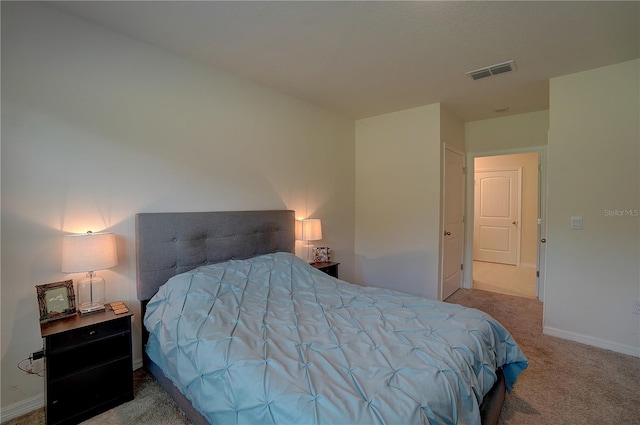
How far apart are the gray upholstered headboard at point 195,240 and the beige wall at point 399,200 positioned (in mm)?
1628

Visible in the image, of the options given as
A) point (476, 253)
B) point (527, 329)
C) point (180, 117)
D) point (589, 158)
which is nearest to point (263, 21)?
point (180, 117)

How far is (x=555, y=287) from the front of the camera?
2930 millimetres

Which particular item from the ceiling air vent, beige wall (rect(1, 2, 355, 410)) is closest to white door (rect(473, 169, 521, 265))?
the ceiling air vent

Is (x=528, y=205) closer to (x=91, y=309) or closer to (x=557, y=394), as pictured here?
(x=557, y=394)

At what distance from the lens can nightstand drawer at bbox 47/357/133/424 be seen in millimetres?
1680

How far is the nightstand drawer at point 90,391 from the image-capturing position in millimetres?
1680

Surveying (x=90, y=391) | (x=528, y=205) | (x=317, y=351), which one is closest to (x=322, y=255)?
(x=317, y=351)

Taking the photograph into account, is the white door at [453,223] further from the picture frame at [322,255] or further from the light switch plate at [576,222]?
the picture frame at [322,255]

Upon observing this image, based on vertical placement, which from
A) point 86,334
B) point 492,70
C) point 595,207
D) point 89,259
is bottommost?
point 86,334

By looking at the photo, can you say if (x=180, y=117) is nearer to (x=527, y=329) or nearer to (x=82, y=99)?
(x=82, y=99)

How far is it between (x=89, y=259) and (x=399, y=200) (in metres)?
3.36

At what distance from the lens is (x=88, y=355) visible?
185cm

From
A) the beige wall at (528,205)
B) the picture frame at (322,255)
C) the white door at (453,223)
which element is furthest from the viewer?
the beige wall at (528,205)

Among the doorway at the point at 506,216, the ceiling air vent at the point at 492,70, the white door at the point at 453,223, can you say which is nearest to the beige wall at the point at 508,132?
the white door at the point at 453,223
